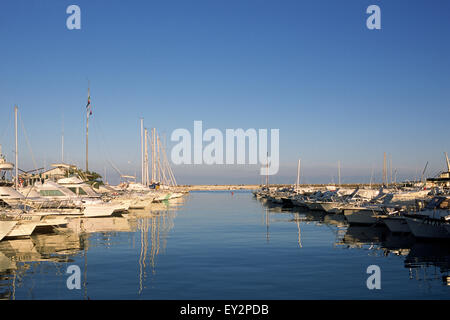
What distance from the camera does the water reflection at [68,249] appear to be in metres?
20.7

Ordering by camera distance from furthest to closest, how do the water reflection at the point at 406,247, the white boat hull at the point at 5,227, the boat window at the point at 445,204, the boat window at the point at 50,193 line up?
the boat window at the point at 50,193, the boat window at the point at 445,204, the white boat hull at the point at 5,227, the water reflection at the point at 406,247

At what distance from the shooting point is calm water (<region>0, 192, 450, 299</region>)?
59.2 feet

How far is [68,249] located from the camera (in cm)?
2931

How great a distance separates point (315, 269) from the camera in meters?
22.9

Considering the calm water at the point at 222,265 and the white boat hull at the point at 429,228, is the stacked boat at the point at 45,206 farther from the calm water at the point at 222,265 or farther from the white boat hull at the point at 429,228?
the white boat hull at the point at 429,228

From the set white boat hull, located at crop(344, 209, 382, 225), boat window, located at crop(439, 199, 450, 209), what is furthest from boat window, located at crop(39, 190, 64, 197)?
boat window, located at crop(439, 199, 450, 209)

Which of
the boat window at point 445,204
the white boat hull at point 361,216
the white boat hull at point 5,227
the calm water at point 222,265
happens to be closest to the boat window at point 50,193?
the calm water at point 222,265

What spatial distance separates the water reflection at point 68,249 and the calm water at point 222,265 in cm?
5

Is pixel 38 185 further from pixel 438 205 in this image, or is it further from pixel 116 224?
pixel 438 205

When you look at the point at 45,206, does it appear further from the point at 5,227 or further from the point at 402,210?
the point at 402,210

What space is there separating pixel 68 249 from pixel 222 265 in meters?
10.9
